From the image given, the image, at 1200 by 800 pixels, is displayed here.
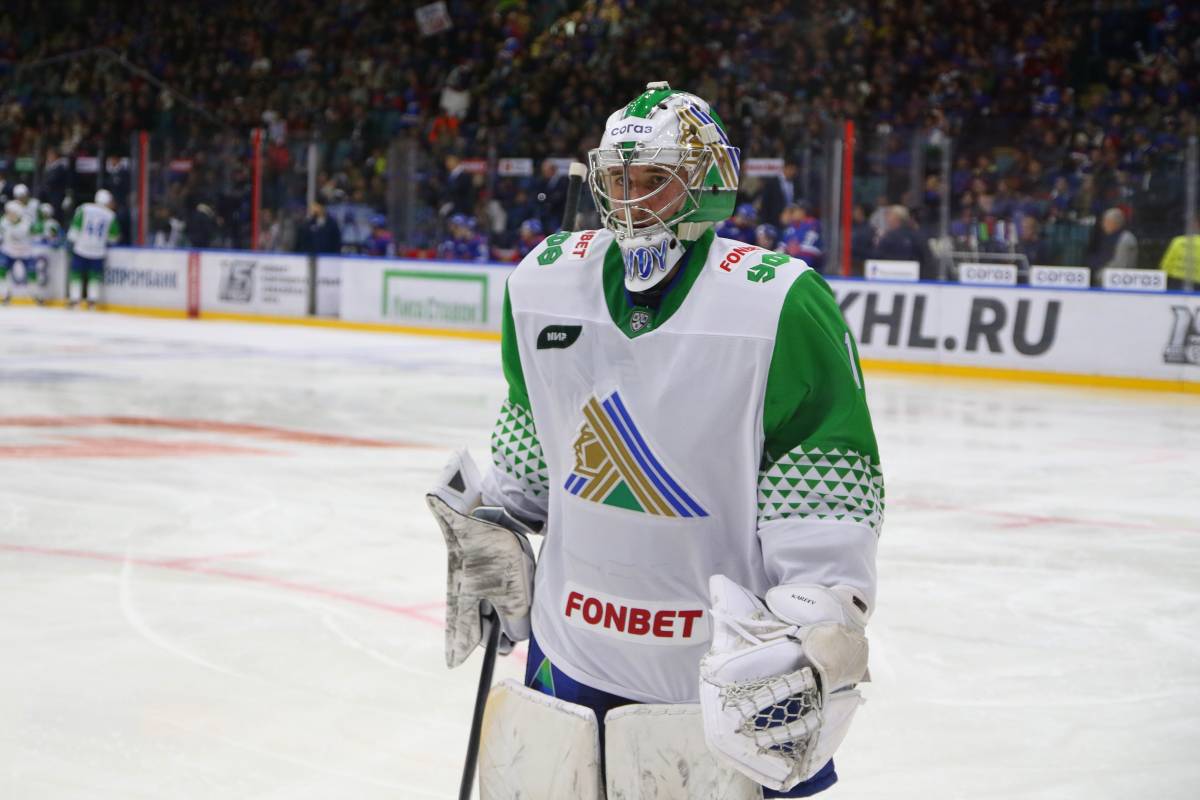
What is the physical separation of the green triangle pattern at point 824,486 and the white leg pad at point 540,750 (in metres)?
0.40

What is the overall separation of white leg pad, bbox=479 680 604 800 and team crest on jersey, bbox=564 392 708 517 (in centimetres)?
29

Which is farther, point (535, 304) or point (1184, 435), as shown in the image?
point (1184, 435)

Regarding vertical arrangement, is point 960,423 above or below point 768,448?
below

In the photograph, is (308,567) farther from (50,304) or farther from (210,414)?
(50,304)

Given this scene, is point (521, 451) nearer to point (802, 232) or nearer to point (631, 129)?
point (631, 129)

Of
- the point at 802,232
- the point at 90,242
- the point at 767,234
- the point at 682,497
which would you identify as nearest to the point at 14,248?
the point at 90,242

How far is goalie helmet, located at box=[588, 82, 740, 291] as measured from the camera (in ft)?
7.22

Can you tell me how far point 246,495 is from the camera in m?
7.77

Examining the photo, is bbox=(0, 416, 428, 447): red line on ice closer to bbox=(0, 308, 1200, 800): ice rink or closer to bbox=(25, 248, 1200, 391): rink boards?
bbox=(0, 308, 1200, 800): ice rink

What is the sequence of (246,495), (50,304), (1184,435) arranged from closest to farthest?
(246,495) → (1184,435) → (50,304)

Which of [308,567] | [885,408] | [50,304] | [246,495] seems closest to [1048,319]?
[885,408]

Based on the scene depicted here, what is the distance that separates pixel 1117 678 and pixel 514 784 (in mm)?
3025

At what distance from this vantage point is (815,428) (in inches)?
82.7

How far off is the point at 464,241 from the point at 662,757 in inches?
641
